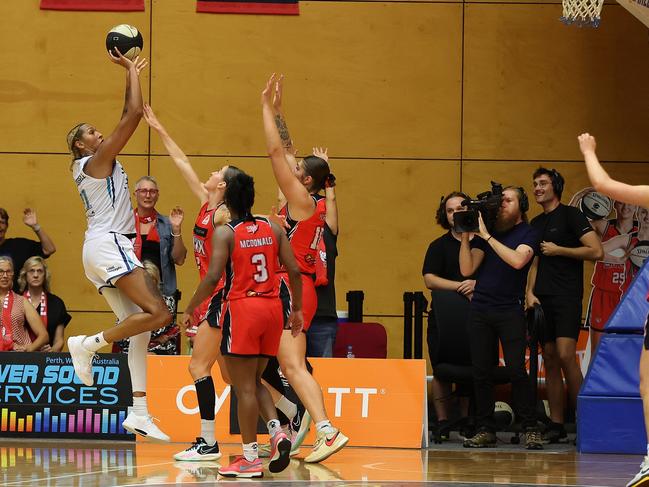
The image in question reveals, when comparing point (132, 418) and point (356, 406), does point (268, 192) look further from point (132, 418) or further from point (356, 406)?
point (132, 418)

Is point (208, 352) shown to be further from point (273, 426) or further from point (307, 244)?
point (307, 244)

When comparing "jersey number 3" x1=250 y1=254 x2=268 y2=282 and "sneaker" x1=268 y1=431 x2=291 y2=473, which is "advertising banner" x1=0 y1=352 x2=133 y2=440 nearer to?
"sneaker" x1=268 y1=431 x2=291 y2=473

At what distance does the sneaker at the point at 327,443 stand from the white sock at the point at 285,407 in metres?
0.56

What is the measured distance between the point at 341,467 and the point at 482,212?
8.97 ft

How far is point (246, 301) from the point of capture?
7715 mm

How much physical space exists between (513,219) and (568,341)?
1208 millimetres

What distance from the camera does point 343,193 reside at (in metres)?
13.7

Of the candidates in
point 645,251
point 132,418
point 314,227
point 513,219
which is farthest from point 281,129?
point 645,251

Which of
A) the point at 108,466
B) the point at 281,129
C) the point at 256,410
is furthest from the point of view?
the point at 281,129

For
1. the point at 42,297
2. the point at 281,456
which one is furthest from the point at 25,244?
the point at 281,456

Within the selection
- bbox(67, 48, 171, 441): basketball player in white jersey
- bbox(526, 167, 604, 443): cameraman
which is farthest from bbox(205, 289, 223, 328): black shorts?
bbox(526, 167, 604, 443): cameraman

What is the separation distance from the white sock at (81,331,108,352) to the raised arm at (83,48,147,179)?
1176mm

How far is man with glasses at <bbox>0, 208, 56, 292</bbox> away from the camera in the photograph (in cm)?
1219

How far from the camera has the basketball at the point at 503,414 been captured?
11352 millimetres
